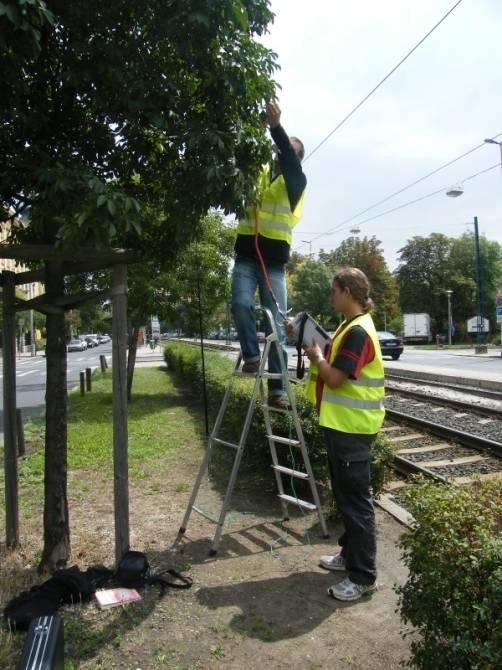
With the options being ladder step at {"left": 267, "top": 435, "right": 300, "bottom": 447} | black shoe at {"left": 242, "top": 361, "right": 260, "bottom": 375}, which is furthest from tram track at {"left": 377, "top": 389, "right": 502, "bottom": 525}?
black shoe at {"left": 242, "top": 361, "right": 260, "bottom": 375}

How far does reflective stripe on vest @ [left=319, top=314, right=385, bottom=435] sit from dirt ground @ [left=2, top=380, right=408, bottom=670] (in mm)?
1059

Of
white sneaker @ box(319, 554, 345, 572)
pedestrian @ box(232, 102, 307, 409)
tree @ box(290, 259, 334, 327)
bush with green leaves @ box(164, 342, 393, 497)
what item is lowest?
white sneaker @ box(319, 554, 345, 572)

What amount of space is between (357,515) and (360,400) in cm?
74

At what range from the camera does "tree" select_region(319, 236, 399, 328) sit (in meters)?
67.6

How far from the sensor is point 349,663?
300cm

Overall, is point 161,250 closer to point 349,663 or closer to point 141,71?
point 141,71

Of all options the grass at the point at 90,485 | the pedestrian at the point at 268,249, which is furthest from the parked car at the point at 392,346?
the pedestrian at the point at 268,249

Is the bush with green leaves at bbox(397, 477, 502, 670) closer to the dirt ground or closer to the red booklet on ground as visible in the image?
the dirt ground

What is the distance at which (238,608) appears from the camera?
360cm

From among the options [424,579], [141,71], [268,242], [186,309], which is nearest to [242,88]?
[141,71]

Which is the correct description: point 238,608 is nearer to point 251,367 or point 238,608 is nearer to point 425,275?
point 251,367

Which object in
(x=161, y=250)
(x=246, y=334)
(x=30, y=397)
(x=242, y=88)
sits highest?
(x=242, y=88)

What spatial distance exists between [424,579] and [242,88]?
283 centimetres

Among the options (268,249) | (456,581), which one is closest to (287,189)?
(268,249)
